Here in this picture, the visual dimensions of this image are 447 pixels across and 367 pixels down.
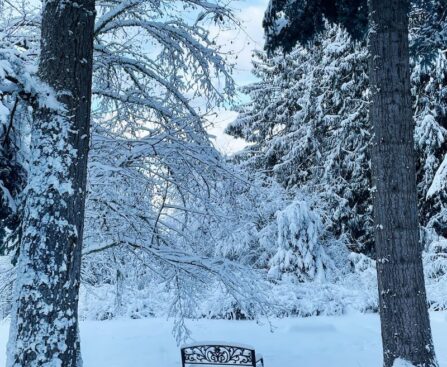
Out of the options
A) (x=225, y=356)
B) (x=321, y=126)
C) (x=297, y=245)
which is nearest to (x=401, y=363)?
(x=225, y=356)

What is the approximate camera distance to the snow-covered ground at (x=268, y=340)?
7.98 metres

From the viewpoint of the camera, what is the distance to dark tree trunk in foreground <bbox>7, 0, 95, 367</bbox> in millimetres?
3594

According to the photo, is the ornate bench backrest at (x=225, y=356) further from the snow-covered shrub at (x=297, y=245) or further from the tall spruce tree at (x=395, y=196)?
the snow-covered shrub at (x=297, y=245)

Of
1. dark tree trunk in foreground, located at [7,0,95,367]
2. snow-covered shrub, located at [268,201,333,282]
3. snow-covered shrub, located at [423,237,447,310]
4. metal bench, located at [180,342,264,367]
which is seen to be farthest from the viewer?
snow-covered shrub, located at [268,201,333,282]

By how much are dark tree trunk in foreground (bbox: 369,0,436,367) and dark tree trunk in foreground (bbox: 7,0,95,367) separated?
2.79 m

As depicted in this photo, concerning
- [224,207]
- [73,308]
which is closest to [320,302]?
[224,207]

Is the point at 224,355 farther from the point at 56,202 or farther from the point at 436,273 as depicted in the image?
the point at 436,273

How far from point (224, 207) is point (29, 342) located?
4.00m

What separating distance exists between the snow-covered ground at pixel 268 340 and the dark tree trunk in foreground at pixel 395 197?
92.2 inches

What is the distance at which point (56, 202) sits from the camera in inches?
148

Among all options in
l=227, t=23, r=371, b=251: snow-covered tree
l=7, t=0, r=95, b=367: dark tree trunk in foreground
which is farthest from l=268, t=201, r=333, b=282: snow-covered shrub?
l=7, t=0, r=95, b=367: dark tree trunk in foreground

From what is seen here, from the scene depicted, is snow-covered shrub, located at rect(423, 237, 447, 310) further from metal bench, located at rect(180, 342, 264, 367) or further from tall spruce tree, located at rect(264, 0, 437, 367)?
tall spruce tree, located at rect(264, 0, 437, 367)

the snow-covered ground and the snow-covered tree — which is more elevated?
the snow-covered tree

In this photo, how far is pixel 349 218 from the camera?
59.3 feet
